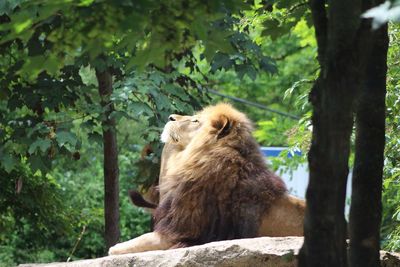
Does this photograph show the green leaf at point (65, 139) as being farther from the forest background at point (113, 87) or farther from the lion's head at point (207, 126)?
the lion's head at point (207, 126)

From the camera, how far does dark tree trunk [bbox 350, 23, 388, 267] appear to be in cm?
326

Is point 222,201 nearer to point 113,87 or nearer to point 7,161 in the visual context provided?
point 7,161

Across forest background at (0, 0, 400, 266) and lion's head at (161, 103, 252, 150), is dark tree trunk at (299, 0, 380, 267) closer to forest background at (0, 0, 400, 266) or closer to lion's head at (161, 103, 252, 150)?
forest background at (0, 0, 400, 266)

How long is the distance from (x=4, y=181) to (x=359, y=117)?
594 centimetres

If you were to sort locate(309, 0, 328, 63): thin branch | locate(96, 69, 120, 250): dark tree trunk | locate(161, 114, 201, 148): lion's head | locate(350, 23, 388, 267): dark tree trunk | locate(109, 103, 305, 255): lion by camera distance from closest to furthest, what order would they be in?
locate(309, 0, 328, 63): thin branch
locate(350, 23, 388, 267): dark tree trunk
locate(109, 103, 305, 255): lion
locate(161, 114, 201, 148): lion's head
locate(96, 69, 120, 250): dark tree trunk

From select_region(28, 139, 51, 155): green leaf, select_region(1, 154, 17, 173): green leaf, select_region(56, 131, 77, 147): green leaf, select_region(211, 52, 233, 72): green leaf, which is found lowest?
select_region(1, 154, 17, 173): green leaf

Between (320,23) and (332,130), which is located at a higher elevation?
(320,23)

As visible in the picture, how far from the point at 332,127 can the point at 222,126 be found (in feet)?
10.2

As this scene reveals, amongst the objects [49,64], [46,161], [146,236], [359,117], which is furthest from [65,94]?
[49,64]

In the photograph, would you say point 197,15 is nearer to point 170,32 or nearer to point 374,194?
point 170,32

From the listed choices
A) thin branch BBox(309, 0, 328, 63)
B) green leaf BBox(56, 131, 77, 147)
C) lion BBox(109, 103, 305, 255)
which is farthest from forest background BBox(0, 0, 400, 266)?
lion BBox(109, 103, 305, 255)

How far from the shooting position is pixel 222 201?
5.48m

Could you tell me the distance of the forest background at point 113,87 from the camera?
255cm

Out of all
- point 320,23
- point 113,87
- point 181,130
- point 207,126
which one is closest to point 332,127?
point 320,23
